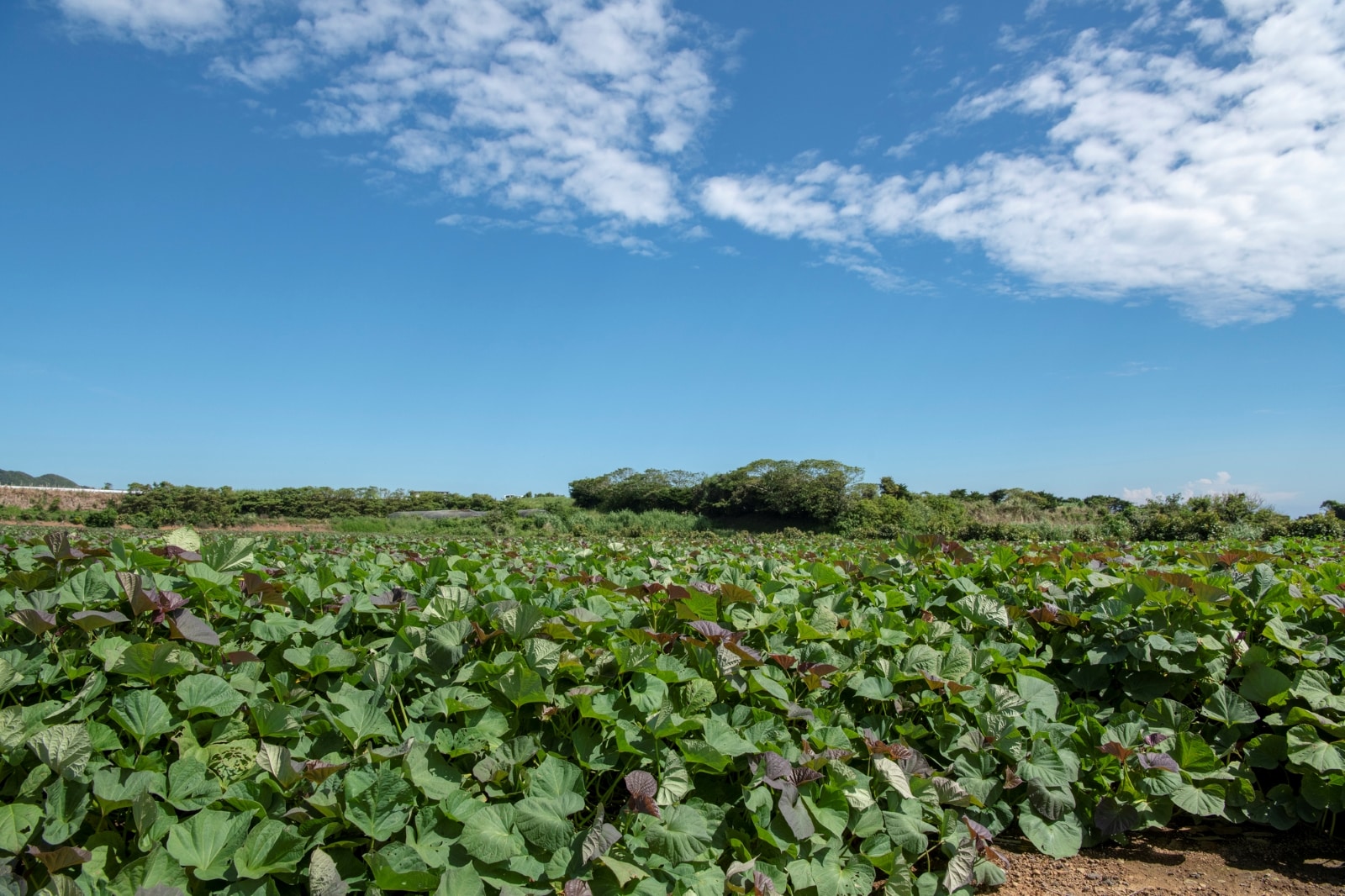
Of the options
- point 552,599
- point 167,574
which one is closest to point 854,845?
point 552,599

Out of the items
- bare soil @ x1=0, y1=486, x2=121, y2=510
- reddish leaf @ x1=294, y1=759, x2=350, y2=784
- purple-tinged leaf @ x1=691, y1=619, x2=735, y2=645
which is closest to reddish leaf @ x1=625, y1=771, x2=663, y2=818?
purple-tinged leaf @ x1=691, y1=619, x2=735, y2=645

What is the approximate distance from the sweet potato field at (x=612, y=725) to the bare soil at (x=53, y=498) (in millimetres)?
33957

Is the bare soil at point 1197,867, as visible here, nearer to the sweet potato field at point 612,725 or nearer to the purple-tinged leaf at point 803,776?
the sweet potato field at point 612,725

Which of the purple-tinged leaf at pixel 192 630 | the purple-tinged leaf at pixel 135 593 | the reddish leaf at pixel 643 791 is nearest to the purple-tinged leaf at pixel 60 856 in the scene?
the purple-tinged leaf at pixel 192 630

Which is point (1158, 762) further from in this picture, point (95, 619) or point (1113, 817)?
point (95, 619)

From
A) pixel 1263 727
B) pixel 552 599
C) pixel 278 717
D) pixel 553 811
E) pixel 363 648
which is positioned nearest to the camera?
pixel 553 811

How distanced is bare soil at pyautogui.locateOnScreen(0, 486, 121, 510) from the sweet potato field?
34.0 m

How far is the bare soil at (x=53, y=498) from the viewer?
29734mm

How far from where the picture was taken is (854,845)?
→ 2197mm

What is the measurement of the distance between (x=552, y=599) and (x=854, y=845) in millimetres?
1213

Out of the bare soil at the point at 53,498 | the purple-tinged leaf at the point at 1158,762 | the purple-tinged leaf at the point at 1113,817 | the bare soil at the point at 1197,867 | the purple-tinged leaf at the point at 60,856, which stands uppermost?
the bare soil at the point at 53,498

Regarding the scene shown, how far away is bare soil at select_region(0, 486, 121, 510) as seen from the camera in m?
29.7

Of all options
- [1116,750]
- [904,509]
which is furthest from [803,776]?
[904,509]

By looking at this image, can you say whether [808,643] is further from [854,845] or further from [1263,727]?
[1263,727]
